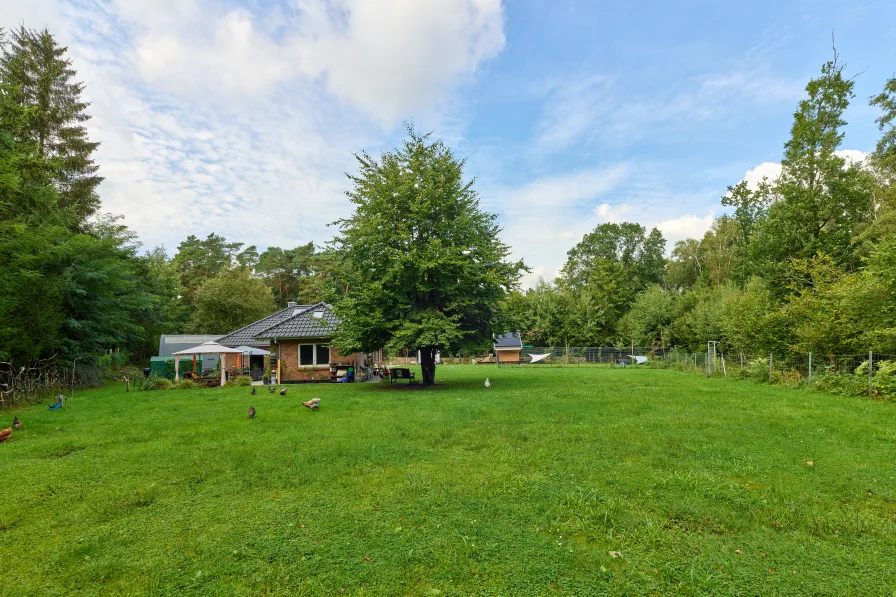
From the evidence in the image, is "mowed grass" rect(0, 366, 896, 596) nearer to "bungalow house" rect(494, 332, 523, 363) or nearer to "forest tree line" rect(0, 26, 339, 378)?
"forest tree line" rect(0, 26, 339, 378)

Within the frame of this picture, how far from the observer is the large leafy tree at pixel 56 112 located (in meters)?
22.0

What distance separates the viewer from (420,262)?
1591cm

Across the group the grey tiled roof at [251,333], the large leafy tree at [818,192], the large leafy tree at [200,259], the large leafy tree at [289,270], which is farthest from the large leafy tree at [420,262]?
the large leafy tree at [289,270]

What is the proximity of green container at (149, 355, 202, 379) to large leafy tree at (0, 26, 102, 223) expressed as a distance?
9.66 m

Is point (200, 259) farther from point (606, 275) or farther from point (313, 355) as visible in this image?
point (606, 275)

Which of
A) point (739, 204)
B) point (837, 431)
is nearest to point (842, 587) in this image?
point (837, 431)

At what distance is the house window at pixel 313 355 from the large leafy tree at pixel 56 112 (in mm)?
14195

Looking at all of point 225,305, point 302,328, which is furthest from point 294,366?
point 225,305

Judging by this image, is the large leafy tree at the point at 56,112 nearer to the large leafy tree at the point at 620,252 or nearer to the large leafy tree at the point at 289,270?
the large leafy tree at the point at 289,270

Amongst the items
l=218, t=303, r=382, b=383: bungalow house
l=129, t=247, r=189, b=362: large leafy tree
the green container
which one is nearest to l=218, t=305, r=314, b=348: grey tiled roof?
the green container

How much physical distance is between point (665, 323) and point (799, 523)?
4218cm

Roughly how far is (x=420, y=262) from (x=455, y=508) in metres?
11.8

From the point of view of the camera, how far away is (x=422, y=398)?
1410cm

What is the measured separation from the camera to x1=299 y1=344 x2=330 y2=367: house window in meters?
22.0
